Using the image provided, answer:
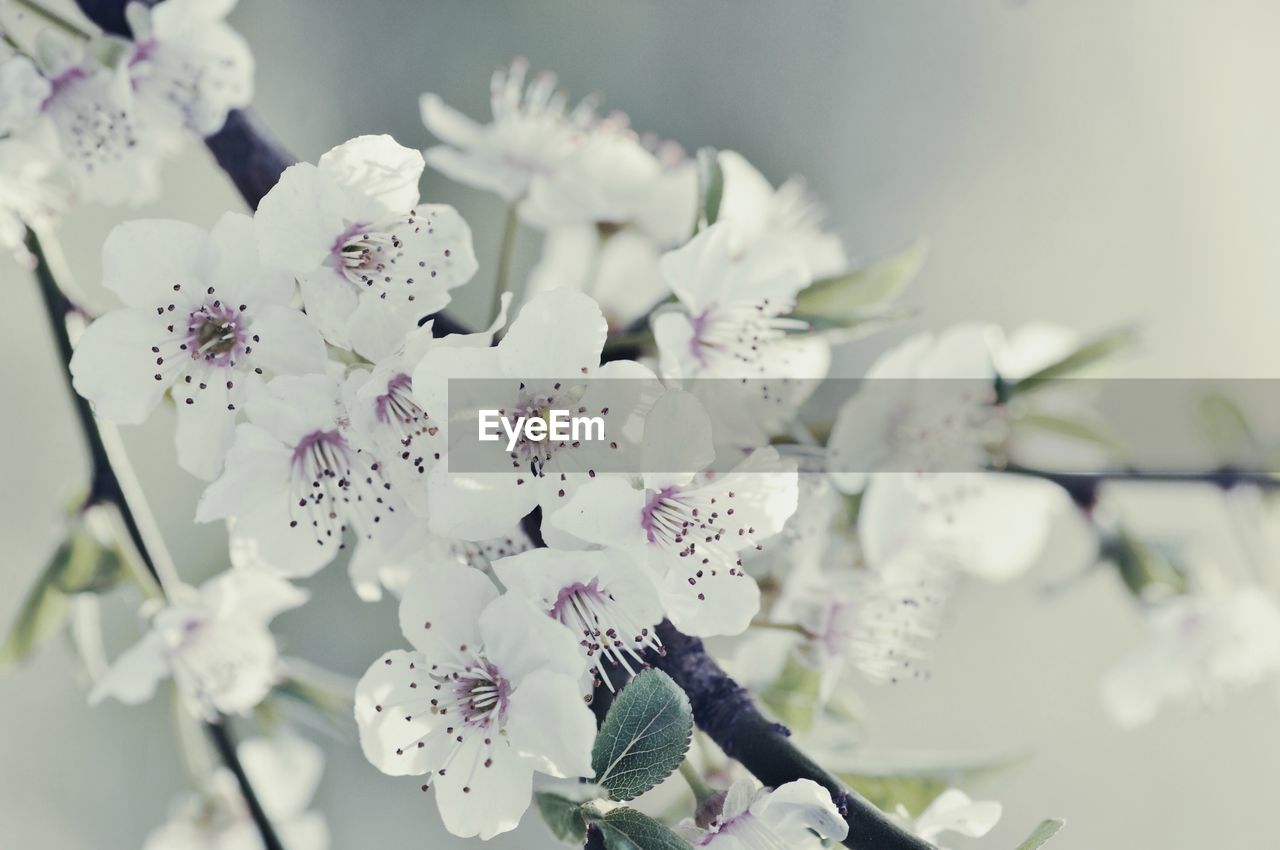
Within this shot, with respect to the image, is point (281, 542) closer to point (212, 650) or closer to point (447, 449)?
point (447, 449)

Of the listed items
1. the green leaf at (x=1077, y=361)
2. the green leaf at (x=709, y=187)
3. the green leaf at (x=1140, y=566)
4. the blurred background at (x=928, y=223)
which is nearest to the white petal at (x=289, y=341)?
the green leaf at (x=709, y=187)

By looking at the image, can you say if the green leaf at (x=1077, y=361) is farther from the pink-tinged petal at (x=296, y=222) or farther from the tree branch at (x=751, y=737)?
the pink-tinged petal at (x=296, y=222)

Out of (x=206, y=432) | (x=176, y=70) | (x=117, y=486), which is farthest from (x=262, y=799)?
(x=176, y=70)

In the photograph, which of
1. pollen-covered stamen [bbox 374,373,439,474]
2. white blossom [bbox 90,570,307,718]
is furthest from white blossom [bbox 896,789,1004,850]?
white blossom [bbox 90,570,307,718]

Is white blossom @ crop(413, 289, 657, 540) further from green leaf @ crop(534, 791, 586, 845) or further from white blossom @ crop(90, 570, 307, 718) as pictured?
white blossom @ crop(90, 570, 307, 718)

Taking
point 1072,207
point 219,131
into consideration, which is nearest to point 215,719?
point 219,131
